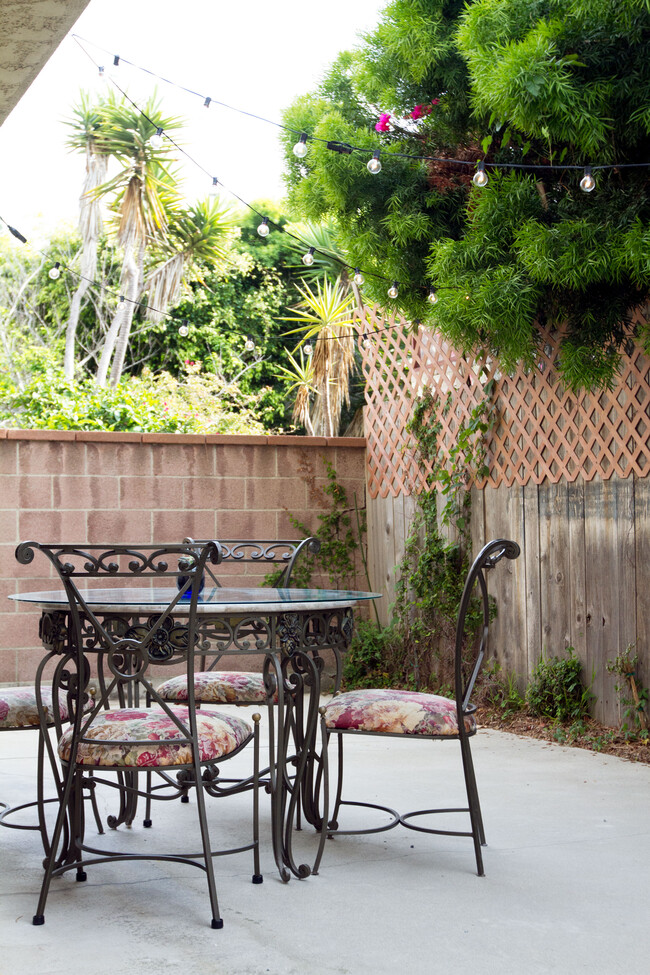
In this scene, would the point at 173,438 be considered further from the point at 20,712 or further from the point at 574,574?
the point at 20,712

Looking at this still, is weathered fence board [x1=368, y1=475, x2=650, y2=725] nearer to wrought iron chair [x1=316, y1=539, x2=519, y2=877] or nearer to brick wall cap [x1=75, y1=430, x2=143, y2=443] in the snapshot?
wrought iron chair [x1=316, y1=539, x2=519, y2=877]

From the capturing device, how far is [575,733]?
4.02 meters

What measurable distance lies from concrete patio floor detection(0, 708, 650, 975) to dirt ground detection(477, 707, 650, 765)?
1.63 feet

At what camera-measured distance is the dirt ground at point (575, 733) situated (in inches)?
148

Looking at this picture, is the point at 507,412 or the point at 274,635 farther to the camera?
the point at 507,412

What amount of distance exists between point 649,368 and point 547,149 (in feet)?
3.14

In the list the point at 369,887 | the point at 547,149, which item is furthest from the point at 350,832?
the point at 547,149

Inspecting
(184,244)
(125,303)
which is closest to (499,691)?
(184,244)

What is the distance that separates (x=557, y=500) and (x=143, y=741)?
8.70 ft

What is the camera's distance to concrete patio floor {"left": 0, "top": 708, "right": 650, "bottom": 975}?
1.89 metres

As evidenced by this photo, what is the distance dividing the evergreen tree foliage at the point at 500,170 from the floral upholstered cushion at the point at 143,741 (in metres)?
2.08

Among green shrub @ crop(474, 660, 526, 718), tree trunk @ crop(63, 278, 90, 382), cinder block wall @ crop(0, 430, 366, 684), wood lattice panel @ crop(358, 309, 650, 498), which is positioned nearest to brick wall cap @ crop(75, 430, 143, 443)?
cinder block wall @ crop(0, 430, 366, 684)

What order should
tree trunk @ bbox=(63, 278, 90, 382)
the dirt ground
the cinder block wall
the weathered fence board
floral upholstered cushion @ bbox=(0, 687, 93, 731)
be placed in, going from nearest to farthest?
floral upholstered cushion @ bbox=(0, 687, 93, 731) < the dirt ground < the weathered fence board < the cinder block wall < tree trunk @ bbox=(63, 278, 90, 382)

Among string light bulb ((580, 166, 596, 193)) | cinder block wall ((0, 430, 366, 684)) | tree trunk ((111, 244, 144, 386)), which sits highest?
tree trunk ((111, 244, 144, 386))
